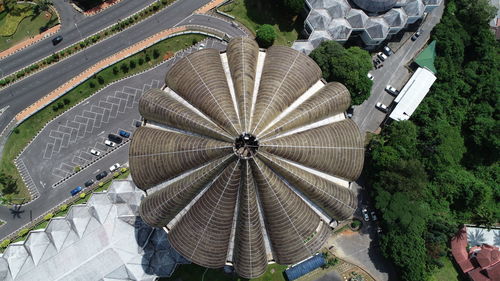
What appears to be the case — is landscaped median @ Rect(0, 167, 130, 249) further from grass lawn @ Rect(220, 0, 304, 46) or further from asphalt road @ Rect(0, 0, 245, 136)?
grass lawn @ Rect(220, 0, 304, 46)

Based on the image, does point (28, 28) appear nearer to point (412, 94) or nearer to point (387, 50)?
point (387, 50)

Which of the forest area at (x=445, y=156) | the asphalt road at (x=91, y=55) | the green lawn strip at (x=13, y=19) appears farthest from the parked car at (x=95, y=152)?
the forest area at (x=445, y=156)

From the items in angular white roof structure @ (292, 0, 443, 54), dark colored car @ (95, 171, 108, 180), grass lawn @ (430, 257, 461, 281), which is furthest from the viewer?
angular white roof structure @ (292, 0, 443, 54)

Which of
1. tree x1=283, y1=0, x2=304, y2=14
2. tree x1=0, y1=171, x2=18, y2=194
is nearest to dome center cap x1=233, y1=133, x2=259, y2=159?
tree x1=283, y1=0, x2=304, y2=14

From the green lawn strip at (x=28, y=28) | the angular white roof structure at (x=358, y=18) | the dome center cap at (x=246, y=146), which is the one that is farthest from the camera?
the green lawn strip at (x=28, y=28)

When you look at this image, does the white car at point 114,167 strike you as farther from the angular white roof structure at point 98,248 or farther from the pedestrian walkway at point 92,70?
the pedestrian walkway at point 92,70

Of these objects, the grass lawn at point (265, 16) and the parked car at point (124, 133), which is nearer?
the parked car at point (124, 133)

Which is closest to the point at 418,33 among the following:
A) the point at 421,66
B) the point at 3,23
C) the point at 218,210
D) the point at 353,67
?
the point at 421,66
